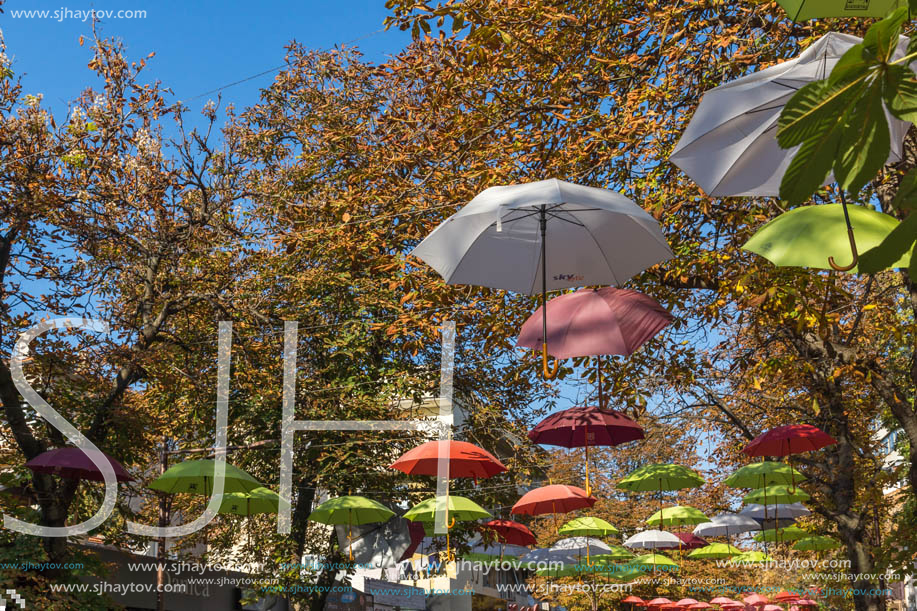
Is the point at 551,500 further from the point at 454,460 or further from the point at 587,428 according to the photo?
the point at 587,428

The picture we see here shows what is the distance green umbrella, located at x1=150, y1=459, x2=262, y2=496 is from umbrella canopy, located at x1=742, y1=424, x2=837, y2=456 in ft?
25.5

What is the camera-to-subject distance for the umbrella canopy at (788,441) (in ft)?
36.2

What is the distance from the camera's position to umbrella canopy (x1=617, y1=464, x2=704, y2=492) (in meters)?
16.7

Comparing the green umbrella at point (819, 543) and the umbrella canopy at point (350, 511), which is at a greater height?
the umbrella canopy at point (350, 511)

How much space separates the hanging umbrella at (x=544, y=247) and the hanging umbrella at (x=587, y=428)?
248 centimetres

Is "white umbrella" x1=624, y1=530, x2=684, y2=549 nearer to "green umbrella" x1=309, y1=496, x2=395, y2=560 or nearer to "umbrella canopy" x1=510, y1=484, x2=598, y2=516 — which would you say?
"umbrella canopy" x1=510, y1=484, x2=598, y2=516

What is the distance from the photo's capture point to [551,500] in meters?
16.8

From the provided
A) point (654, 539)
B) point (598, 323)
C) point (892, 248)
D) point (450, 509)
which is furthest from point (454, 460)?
point (654, 539)

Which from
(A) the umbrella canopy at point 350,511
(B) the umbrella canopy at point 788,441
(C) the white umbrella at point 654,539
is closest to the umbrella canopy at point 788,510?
(C) the white umbrella at point 654,539

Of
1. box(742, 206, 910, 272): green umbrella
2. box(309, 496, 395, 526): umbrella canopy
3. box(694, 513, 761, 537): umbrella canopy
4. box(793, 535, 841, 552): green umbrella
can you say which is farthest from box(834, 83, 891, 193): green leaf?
box(793, 535, 841, 552): green umbrella

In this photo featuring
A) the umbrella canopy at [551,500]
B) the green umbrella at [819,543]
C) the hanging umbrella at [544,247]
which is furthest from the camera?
the green umbrella at [819,543]

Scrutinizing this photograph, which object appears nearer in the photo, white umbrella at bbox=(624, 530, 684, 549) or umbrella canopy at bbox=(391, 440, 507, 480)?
umbrella canopy at bbox=(391, 440, 507, 480)

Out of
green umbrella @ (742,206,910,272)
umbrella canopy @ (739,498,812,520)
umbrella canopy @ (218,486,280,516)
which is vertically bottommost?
umbrella canopy @ (739,498,812,520)

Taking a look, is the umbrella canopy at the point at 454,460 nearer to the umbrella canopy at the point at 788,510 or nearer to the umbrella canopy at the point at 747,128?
the umbrella canopy at the point at 747,128
